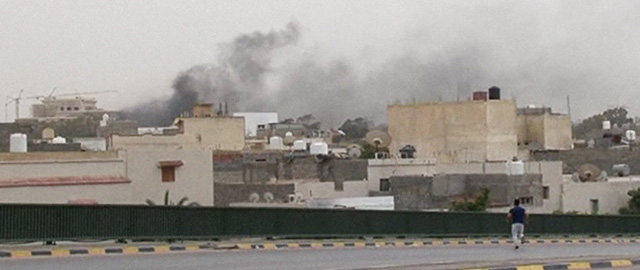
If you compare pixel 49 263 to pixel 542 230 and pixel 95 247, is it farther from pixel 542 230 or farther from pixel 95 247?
pixel 542 230

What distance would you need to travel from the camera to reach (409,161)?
81.6 meters

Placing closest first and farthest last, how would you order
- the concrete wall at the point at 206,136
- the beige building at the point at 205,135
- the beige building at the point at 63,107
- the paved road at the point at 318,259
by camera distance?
the paved road at the point at 318,259 < the concrete wall at the point at 206,136 < the beige building at the point at 205,135 < the beige building at the point at 63,107

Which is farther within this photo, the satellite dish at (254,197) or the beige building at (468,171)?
the beige building at (468,171)

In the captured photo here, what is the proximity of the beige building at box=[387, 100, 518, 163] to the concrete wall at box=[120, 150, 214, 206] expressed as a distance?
136ft

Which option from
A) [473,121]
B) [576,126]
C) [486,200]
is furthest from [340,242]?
[576,126]

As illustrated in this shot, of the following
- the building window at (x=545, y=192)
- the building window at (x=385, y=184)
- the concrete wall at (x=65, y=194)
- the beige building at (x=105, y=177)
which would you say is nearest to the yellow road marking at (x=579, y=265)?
the beige building at (x=105, y=177)

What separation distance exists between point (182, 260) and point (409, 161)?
165 feet

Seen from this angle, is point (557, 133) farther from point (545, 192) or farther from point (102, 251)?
point (102, 251)

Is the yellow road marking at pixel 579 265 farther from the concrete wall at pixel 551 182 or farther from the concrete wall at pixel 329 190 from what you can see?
the concrete wall at pixel 551 182

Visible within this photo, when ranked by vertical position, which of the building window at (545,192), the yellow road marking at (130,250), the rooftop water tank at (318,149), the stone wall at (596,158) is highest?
the rooftop water tank at (318,149)

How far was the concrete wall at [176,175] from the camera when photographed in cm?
5762

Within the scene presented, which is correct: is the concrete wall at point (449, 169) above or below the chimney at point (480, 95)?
below

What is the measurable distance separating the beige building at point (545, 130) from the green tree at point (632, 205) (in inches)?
1617

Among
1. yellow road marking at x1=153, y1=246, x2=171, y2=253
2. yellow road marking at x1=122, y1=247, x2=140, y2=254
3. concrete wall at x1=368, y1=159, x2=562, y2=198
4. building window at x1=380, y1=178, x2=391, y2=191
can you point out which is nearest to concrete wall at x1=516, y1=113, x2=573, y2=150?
concrete wall at x1=368, y1=159, x2=562, y2=198
